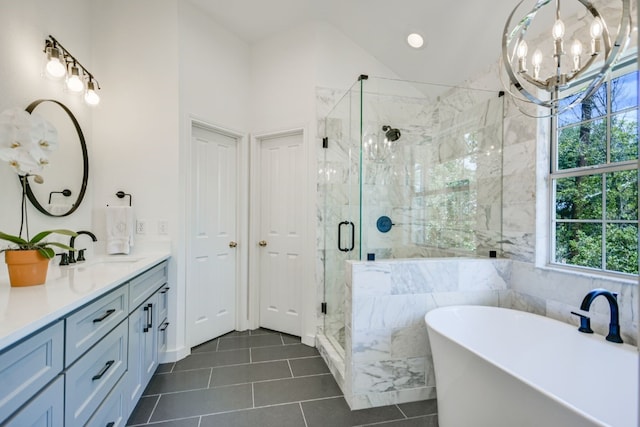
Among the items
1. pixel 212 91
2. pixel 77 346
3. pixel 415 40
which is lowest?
pixel 77 346

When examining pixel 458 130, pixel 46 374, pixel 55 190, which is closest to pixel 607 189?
pixel 458 130

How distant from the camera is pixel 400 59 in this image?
118 inches

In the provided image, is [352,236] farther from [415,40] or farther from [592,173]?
[415,40]

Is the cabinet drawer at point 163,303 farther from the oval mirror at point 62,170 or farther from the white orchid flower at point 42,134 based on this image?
the white orchid flower at point 42,134

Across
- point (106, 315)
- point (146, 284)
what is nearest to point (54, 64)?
point (146, 284)

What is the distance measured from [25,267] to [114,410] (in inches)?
32.5

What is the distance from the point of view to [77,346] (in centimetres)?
121

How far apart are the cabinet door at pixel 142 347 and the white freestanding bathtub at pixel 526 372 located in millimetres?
1759

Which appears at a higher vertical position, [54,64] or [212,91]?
[212,91]

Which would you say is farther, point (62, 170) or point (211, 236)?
point (211, 236)

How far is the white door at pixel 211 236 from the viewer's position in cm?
284

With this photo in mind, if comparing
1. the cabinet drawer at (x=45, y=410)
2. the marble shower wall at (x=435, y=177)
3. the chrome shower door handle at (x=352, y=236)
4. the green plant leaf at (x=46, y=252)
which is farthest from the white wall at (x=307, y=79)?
the cabinet drawer at (x=45, y=410)

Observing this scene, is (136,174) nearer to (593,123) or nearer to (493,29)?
(493,29)

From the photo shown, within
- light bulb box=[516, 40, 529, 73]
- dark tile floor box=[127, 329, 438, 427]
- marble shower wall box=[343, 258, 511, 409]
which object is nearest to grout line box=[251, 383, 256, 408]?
dark tile floor box=[127, 329, 438, 427]
